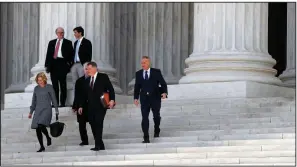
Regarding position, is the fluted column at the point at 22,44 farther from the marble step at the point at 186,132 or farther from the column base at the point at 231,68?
the marble step at the point at 186,132

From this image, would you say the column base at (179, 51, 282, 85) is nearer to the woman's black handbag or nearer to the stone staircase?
the stone staircase

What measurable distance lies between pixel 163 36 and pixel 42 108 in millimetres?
13268

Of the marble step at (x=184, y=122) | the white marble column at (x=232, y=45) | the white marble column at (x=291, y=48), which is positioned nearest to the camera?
the marble step at (x=184, y=122)

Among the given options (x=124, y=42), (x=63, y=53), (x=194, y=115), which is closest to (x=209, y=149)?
(x=194, y=115)

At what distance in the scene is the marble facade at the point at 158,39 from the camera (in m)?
41.6

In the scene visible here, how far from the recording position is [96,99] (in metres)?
35.2

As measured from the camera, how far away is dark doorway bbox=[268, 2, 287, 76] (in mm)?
52281

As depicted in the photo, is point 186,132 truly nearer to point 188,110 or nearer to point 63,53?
point 188,110

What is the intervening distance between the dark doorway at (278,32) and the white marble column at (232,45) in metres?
10.2

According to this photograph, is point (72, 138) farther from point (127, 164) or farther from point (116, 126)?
point (127, 164)

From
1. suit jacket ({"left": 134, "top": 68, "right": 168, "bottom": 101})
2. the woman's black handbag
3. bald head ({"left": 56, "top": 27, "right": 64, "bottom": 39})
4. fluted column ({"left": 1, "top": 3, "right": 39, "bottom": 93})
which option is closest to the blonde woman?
the woman's black handbag

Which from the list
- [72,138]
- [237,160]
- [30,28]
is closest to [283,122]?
[237,160]

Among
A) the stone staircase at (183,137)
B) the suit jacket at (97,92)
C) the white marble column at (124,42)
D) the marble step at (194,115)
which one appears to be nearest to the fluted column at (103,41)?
the stone staircase at (183,137)

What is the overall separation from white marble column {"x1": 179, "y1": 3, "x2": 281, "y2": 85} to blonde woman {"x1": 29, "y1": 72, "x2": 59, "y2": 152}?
21.3 ft
